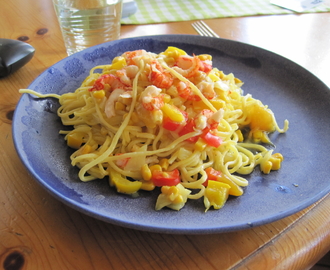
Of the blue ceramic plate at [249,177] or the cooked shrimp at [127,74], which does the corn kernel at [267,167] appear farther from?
the cooked shrimp at [127,74]

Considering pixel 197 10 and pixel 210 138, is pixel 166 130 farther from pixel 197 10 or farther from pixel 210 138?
pixel 197 10

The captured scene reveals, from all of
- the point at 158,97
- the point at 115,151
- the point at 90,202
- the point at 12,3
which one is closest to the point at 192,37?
the point at 158,97

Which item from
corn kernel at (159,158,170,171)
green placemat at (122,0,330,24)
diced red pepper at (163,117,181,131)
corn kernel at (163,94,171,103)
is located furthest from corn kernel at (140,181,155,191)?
green placemat at (122,0,330,24)

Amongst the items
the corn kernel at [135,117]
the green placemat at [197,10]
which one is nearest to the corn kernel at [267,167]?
the corn kernel at [135,117]

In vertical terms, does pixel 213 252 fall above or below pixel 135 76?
below

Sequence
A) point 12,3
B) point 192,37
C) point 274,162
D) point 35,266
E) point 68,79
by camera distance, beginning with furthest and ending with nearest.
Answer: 1. point 12,3
2. point 192,37
3. point 68,79
4. point 274,162
5. point 35,266

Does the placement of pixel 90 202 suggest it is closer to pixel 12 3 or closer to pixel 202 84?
pixel 202 84

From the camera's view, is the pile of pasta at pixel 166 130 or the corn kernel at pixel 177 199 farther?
the pile of pasta at pixel 166 130
